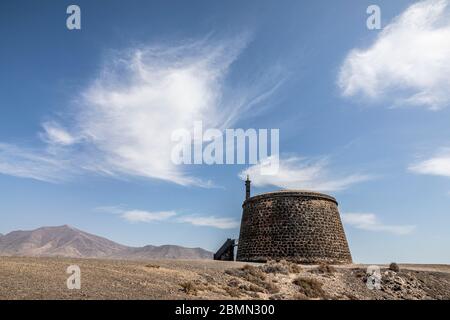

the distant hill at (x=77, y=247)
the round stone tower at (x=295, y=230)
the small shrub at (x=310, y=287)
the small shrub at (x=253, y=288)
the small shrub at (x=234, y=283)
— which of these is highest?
the round stone tower at (x=295, y=230)

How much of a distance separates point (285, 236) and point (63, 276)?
72.3 ft

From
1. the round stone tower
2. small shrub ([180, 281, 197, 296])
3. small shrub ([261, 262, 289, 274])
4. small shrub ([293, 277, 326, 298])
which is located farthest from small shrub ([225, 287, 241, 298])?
the round stone tower

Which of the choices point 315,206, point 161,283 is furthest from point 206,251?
point 161,283

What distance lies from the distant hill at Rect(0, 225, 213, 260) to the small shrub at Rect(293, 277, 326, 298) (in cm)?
12240

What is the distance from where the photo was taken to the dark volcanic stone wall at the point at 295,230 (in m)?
31.3

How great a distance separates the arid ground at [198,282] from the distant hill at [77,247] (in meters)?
121

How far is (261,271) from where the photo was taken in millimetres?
21625

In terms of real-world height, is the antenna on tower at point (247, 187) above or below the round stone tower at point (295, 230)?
above

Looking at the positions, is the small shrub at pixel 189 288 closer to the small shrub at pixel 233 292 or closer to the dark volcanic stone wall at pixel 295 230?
the small shrub at pixel 233 292

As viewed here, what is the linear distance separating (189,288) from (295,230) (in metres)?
19.5

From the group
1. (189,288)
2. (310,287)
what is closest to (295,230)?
(310,287)

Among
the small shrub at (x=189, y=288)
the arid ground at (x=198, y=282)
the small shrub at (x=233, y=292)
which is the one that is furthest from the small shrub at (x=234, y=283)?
the small shrub at (x=189, y=288)

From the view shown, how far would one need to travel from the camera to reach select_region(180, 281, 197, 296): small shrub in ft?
45.0
